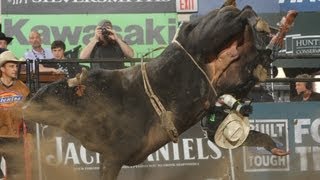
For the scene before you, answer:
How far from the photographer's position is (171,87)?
5379mm

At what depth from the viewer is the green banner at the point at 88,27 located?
9.30m

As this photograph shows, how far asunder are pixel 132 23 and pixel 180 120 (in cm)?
424

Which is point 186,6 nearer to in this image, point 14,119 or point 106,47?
point 106,47

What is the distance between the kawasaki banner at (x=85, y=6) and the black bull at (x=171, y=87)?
4.15 metres

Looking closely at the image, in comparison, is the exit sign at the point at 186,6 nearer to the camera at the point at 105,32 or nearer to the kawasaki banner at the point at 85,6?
the kawasaki banner at the point at 85,6

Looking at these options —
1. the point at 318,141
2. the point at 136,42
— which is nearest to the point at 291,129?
the point at 318,141

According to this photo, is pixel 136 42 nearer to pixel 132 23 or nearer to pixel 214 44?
pixel 132 23

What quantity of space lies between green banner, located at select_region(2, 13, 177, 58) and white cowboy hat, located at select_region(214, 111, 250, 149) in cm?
382

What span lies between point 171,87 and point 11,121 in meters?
2.30

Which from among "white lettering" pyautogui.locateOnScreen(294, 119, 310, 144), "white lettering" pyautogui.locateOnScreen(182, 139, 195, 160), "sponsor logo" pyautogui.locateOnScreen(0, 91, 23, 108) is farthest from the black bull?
"white lettering" pyautogui.locateOnScreen(294, 119, 310, 144)

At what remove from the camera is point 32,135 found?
23.8 feet

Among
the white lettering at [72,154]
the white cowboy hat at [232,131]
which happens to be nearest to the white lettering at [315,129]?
the white cowboy hat at [232,131]

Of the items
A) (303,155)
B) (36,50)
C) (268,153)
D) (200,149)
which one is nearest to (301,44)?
(303,155)

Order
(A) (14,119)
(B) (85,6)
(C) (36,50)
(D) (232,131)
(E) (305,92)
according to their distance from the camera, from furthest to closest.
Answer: (B) (85,6) → (C) (36,50) → (E) (305,92) → (A) (14,119) → (D) (232,131)
